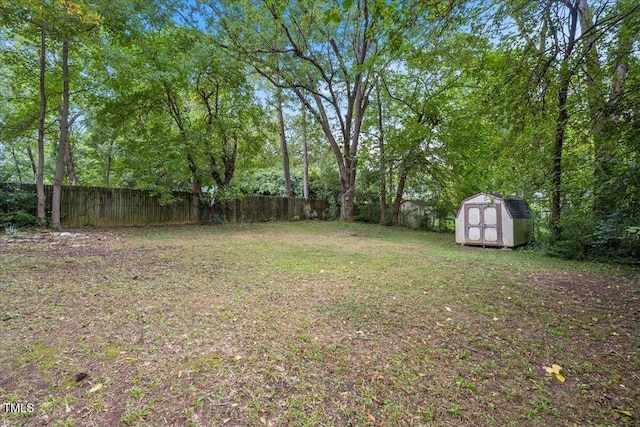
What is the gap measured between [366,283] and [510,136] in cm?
289

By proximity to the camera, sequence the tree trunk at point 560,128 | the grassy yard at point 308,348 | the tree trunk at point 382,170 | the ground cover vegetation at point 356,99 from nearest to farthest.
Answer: the grassy yard at point 308,348
the tree trunk at point 560,128
the ground cover vegetation at point 356,99
the tree trunk at point 382,170

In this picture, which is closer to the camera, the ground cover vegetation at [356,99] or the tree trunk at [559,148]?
the ground cover vegetation at [356,99]

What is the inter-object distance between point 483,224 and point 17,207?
1235cm

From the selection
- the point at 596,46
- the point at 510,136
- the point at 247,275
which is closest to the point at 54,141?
the point at 247,275

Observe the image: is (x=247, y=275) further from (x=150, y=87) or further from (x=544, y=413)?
(x=150, y=87)

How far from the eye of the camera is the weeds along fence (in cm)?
840

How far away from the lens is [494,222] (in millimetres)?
7688

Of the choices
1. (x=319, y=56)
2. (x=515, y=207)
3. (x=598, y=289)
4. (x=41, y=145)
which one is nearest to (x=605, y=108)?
(x=598, y=289)

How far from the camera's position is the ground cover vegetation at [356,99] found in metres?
3.44

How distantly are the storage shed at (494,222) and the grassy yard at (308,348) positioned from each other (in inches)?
132

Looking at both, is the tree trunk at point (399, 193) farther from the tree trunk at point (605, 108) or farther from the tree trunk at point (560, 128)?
the tree trunk at point (605, 108)

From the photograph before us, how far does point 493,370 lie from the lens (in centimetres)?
193

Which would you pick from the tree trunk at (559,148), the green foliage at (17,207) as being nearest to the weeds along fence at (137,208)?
the green foliage at (17,207)

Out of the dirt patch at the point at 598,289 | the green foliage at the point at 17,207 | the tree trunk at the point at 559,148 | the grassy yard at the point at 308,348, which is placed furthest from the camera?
the green foliage at the point at 17,207
